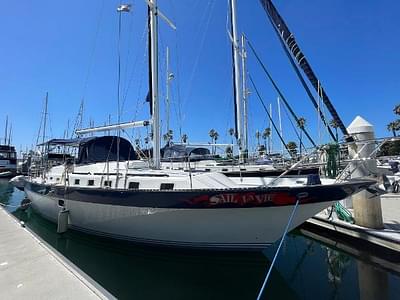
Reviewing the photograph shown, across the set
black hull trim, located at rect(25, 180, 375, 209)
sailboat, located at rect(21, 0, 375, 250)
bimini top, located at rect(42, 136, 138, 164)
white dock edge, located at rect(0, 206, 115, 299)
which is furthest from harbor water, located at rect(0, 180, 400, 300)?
bimini top, located at rect(42, 136, 138, 164)

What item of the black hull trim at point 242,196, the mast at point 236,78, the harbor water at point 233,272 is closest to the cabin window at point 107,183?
the black hull trim at point 242,196

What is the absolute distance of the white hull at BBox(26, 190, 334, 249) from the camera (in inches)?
246

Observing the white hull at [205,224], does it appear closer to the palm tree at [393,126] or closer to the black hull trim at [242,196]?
the black hull trim at [242,196]

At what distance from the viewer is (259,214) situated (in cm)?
622

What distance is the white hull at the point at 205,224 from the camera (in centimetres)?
625

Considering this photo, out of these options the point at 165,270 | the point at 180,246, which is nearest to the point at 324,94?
the point at 180,246

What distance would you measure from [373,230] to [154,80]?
8.19 meters

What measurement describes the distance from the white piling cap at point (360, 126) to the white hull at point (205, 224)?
274 cm

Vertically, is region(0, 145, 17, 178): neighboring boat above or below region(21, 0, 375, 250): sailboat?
above

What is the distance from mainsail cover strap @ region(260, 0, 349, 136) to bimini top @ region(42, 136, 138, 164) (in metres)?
7.11

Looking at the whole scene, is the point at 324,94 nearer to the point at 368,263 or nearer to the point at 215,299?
the point at 368,263

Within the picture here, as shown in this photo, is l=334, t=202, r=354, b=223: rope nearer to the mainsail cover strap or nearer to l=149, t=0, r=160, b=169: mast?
the mainsail cover strap

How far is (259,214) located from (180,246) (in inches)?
90.3

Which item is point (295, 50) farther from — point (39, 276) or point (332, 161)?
A: point (39, 276)
